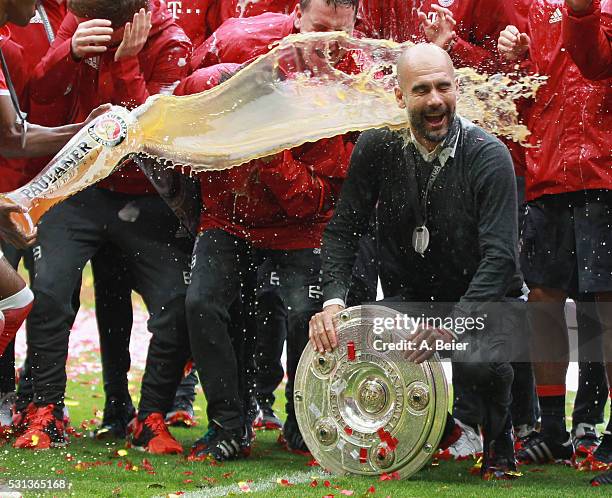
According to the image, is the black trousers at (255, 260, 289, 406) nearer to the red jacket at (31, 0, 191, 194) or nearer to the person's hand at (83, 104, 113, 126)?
the red jacket at (31, 0, 191, 194)

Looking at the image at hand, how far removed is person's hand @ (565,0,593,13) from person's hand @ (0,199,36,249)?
9.04 feet

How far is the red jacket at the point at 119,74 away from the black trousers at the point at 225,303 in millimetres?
698

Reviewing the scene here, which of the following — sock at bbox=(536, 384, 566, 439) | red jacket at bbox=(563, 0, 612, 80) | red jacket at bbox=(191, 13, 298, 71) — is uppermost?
red jacket at bbox=(191, 13, 298, 71)

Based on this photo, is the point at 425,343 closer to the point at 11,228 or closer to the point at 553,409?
the point at 553,409

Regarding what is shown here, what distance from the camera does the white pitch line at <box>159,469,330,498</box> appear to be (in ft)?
17.1

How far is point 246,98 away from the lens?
19.5 ft

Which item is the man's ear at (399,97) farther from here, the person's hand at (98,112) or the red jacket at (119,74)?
the person's hand at (98,112)

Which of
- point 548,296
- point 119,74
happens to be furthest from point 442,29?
point 119,74

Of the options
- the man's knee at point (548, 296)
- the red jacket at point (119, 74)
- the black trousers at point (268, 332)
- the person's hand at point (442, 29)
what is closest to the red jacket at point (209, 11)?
the red jacket at point (119, 74)

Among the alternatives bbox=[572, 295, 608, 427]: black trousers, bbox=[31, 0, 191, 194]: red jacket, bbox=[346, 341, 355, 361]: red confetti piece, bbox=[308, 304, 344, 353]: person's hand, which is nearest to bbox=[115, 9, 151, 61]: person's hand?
bbox=[31, 0, 191, 194]: red jacket

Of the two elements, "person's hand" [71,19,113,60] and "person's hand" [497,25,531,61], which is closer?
"person's hand" [71,19,113,60]

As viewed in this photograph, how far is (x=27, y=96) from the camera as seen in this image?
6.68 m

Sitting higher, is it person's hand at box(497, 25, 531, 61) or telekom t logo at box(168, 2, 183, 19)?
telekom t logo at box(168, 2, 183, 19)

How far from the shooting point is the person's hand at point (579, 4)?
559cm
